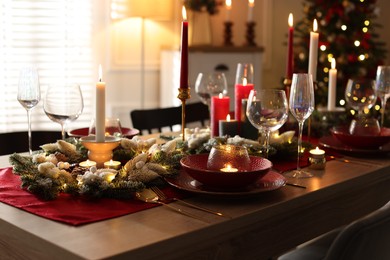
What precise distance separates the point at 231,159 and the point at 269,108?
0.83 feet

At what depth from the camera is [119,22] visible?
4.67 metres

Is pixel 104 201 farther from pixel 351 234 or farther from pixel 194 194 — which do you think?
pixel 351 234

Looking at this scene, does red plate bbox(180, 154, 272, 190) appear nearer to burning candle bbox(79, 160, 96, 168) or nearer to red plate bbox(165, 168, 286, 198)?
red plate bbox(165, 168, 286, 198)

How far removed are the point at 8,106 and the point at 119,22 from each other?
1.02 meters

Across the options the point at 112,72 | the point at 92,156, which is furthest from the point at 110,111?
the point at 92,156

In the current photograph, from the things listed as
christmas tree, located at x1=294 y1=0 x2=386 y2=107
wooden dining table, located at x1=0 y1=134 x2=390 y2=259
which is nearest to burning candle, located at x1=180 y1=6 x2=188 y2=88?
wooden dining table, located at x1=0 y1=134 x2=390 y2=259

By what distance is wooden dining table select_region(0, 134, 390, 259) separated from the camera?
121 centimetres

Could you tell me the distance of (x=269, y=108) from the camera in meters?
1.76

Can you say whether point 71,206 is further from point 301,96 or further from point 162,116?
point 162,116

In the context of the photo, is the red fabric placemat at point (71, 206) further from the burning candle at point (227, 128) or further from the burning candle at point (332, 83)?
the burning candle at point (332, 83)

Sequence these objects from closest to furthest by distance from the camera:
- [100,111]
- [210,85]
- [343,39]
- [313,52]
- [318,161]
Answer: [100,111] < [318,161] < [313,52] < [210,85] < [343,39]

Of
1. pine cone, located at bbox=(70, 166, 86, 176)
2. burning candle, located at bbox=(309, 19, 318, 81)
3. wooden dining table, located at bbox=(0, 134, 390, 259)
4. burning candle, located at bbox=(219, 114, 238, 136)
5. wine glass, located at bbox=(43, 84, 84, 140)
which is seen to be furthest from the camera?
burning candle, located at bbox=(309, 19, 318, 81)

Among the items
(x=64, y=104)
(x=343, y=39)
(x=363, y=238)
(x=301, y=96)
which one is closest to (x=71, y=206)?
(x=64, y=104)

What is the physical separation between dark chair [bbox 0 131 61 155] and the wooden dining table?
85 centimetres
